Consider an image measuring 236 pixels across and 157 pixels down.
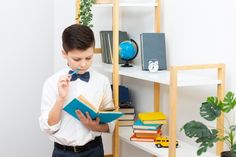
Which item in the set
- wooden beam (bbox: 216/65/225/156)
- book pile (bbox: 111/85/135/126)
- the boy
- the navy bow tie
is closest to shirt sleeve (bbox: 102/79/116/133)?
A: the boy

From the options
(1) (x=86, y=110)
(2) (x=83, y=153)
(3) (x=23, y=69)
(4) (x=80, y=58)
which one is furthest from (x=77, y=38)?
(3) (x=23, y=69)

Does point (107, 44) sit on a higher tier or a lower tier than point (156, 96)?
higher

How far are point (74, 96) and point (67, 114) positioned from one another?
103 millimetres

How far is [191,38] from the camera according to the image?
92.3 inches

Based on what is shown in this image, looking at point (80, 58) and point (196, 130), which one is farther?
point (80, 58)

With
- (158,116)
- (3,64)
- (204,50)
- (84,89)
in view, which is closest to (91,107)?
(84,89)

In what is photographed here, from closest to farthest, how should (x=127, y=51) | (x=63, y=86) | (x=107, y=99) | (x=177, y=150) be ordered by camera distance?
(x=63, y=86) < (x=177, y=150) < (x=107, y=99) < (x=127, y=51)

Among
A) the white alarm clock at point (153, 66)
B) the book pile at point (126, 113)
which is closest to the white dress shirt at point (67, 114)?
the white alarm clock at point (153, 66)

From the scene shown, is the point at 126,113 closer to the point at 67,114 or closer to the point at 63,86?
the point at 67,114

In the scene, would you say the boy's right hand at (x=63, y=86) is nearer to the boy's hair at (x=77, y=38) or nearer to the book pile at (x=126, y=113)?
the boy's hair at (x=77, y=38)

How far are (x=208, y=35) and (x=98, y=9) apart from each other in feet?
4.01

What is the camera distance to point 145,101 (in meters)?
2.82

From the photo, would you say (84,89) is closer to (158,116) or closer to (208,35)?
(158,116)

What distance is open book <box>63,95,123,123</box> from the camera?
2.00 meters
